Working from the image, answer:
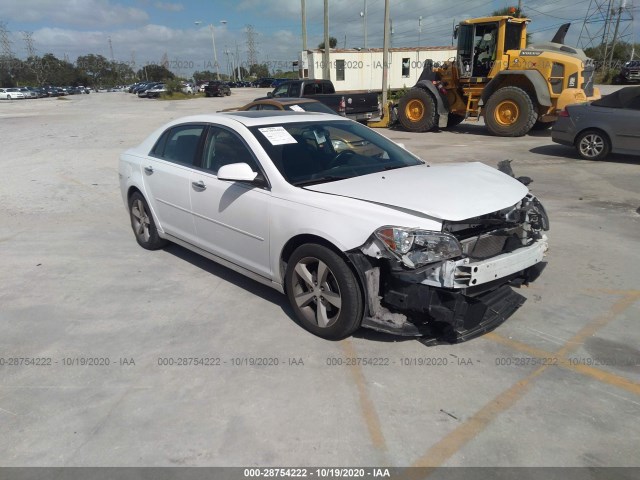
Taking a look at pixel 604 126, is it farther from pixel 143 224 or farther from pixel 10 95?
pixel 10 95

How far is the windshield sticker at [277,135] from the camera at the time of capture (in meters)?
4.05

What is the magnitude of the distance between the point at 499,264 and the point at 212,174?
2561mm

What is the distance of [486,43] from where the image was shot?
582 inches

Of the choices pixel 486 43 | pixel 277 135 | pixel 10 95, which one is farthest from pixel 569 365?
pixel 10 95

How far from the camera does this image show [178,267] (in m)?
5.17

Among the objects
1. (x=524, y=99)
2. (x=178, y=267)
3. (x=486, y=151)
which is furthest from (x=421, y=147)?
(x=178, y=267)

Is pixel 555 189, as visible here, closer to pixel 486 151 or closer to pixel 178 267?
pixel 486 151

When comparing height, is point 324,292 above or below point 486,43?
below

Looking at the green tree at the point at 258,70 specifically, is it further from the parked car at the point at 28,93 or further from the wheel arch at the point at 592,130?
the wheel arch at the point at 592,130

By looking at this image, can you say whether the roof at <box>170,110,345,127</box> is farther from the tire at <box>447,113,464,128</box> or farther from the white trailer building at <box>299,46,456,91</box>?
the white trailer building at <box>299,46,456,91</box>

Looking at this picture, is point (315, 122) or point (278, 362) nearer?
point (278, 362)

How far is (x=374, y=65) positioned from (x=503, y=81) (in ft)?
87.4

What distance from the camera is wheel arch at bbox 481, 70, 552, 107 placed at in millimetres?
13516

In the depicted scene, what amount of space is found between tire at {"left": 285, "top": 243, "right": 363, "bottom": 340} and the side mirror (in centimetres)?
70
